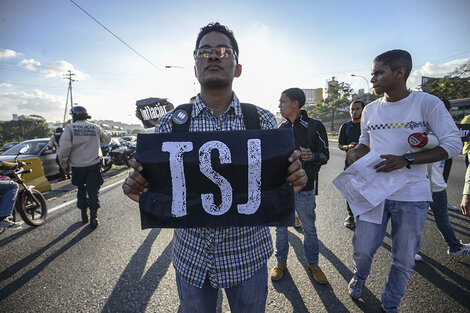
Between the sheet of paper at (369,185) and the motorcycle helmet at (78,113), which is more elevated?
the motorcycle helmet at (78,113)

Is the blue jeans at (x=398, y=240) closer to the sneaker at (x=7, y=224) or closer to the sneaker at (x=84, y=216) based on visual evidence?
the sneaker at (x=84, y=216)

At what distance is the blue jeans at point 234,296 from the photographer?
119 centimetres

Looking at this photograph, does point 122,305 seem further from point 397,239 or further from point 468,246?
point 468,246

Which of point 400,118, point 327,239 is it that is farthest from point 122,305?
point 400,118

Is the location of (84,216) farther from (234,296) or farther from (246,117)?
(246,117)

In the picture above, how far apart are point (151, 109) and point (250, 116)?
6.03 meters

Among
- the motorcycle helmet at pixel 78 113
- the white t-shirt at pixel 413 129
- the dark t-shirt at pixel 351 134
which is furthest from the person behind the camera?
the dark t-shirt at pixel 351 134

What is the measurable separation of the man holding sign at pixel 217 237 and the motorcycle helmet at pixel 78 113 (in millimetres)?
3753

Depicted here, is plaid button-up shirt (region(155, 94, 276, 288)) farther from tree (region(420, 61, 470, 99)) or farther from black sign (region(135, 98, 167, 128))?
tree (region(420, 61, 470, 99))

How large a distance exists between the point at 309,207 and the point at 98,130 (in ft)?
13.4

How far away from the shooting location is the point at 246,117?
1.36 m

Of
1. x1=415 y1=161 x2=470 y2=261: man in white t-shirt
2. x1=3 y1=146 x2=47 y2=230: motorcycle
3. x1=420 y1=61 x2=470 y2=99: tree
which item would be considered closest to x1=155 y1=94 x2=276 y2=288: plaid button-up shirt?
x1=415 y1=161 x2=470 y2=261: man in white t-shirt

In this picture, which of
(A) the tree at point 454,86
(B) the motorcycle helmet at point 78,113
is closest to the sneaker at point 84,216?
(B) the motorcycle helmet at point 78,113

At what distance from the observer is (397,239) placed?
192 centimetres
